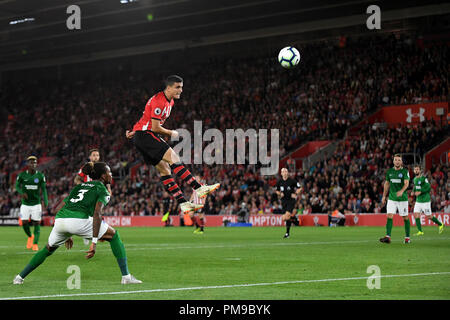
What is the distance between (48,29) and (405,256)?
38.2 metres

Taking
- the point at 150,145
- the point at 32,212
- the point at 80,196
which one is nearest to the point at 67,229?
the point at 80,196

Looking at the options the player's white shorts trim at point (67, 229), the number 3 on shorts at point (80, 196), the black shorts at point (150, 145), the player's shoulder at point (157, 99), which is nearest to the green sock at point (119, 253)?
the player's white shorts trim at point (67, 229)

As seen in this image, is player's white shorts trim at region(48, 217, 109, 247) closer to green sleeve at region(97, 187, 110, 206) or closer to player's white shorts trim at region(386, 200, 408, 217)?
green sleeve at region(97, 187, 110, 206)

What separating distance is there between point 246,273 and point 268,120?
30.7m

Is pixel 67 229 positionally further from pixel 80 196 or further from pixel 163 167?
pixel 163 167

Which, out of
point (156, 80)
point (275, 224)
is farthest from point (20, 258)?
point (156, 80)

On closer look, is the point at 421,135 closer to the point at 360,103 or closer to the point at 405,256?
the point at 360,103

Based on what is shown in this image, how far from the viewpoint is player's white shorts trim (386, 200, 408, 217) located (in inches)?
774

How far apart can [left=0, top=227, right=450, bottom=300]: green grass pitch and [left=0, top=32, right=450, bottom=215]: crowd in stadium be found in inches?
691

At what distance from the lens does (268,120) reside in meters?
42.3

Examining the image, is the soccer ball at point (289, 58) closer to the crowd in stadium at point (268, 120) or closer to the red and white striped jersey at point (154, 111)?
the red and white striped jersey at point (154, 111)

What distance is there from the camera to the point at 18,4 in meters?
41.7

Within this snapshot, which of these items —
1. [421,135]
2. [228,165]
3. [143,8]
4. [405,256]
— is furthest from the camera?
[143,8]

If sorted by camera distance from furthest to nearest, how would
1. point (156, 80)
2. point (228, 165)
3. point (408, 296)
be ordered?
point (156, 80), point (228, 165), point (408, 296)
